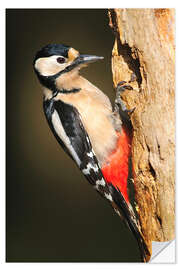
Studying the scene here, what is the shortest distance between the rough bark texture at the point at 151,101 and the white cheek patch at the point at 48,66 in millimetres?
254

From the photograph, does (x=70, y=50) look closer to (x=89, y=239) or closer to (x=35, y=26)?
(x=35, y=26)

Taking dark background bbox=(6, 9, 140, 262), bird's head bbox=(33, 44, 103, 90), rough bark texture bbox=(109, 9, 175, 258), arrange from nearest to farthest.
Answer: rough bark texture bbox=(109, 9, 175, 258) → bird's head bbox=(33, 44, 103, 90) → dark background bbox=(6, 9, 140, 262)

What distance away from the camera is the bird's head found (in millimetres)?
1500

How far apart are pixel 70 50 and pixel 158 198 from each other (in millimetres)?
719

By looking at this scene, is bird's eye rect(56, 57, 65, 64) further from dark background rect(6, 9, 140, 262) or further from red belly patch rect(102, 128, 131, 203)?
red belly patch rect(102, 128, 131, 203)

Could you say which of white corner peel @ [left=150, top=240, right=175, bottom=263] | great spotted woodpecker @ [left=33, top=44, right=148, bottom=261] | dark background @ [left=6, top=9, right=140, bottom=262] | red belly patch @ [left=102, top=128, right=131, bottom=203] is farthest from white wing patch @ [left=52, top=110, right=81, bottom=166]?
white corner peel @ [left=150, top=240, right=175, bottom=263]

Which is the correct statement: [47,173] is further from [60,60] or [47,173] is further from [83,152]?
[60,60]

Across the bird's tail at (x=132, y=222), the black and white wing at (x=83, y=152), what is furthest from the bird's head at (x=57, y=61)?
the bird's tail at (x=132, y=222)

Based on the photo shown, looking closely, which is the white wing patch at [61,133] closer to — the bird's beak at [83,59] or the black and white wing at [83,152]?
the black and white wing at [83,152]

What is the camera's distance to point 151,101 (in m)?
1.42

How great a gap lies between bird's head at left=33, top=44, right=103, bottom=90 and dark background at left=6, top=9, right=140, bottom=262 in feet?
0.69

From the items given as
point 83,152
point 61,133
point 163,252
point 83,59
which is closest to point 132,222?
point 163,252

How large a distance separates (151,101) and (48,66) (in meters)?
0.47
